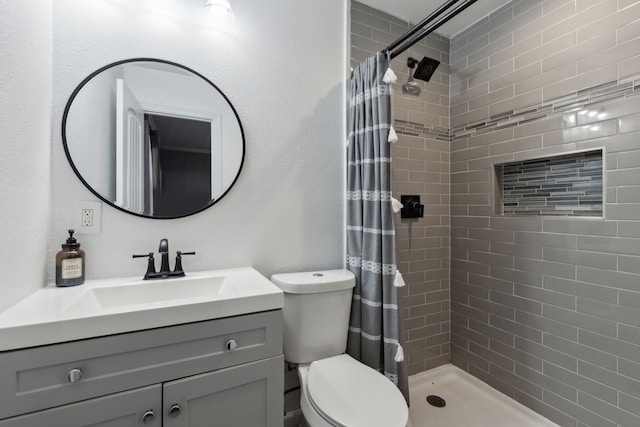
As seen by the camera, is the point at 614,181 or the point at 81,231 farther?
the point at 614,181

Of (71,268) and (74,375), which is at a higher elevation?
(71,268)

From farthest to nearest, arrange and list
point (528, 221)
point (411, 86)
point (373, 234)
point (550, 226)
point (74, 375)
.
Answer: point (411, 86) → point (528, 221) → point (550, 226) → point (373, 234) → point (74, 375)

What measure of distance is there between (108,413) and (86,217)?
0.78 meters

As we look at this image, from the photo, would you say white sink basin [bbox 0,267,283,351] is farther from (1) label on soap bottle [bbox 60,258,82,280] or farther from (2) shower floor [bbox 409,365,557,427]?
(2) shower floor [bbox 409,365,557,427]

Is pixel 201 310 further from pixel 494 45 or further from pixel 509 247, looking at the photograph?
pixel 494 45

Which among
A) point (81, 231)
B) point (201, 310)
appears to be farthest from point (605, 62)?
point (81, 231)

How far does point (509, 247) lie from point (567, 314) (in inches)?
17.4

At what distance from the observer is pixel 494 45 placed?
1.86 metres

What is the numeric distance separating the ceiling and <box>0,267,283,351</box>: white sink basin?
6.13 feet

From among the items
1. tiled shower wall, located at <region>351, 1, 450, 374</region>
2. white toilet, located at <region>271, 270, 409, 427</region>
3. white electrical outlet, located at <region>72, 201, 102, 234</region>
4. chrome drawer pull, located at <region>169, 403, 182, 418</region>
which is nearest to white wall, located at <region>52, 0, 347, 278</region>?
white electrical outlet, located at <region>72, 201, 102, 234</region>

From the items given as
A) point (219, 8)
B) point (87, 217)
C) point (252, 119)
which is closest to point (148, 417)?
point (87, 217)

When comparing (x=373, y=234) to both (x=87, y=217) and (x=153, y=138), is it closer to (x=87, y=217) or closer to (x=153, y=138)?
(x=153, y=138)

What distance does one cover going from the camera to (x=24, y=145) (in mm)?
986

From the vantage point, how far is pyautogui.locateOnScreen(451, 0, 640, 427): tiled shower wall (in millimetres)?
1314
